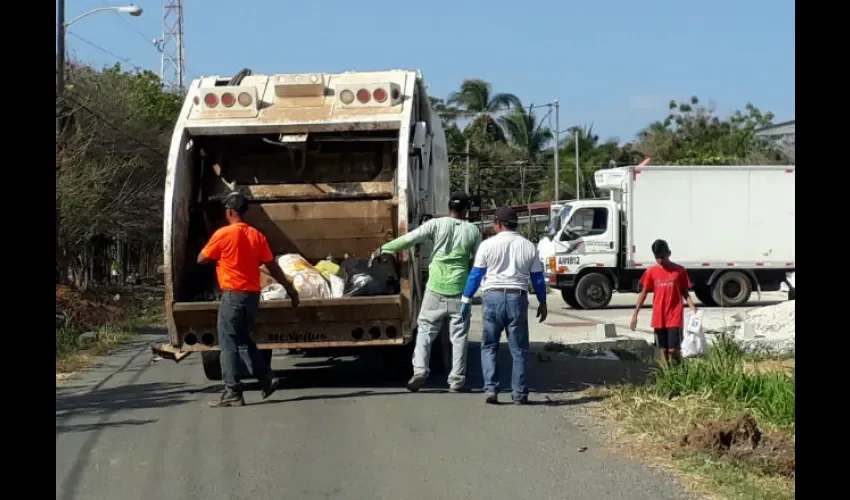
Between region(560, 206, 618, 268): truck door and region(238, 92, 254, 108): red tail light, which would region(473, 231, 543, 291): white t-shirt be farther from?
region(560, 206, 618, 268): truck door

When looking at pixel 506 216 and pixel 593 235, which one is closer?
pixel 506 216

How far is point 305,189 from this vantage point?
10.0 m

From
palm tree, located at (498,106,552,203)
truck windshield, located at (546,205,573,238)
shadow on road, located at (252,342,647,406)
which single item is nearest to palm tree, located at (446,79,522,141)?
palm tree, located at (498,106,552,203)

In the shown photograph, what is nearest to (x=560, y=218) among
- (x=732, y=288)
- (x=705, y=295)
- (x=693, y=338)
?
(x=705, y=295)

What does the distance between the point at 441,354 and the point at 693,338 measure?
2646 mm

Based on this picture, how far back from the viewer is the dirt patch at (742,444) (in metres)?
6.35

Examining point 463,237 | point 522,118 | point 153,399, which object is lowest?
point 153,399

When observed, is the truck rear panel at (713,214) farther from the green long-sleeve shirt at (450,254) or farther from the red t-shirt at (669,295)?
the green long-sleeve shirt at (450,254)

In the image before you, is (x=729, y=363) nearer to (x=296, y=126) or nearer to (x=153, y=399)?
(x=296, y=126)

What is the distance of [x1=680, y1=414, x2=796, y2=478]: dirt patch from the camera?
635 centimetres

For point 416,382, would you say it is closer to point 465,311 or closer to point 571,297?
point 465,311
